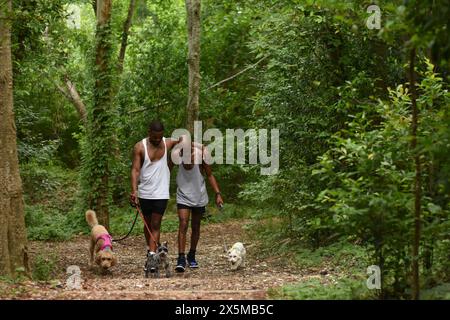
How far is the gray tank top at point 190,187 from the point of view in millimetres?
10812

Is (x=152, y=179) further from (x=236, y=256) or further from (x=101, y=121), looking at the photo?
(x=101, y=121)

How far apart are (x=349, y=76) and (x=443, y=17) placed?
7.02 metres

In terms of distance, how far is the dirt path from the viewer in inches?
286

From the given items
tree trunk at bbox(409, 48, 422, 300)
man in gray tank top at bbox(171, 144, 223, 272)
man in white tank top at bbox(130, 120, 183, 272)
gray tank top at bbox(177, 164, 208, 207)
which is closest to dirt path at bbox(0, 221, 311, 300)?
man in gray tank top at bbox(171, 144, 223, 272)

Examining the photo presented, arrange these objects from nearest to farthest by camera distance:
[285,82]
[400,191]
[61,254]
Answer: [400,191], [285,82], [61,254]

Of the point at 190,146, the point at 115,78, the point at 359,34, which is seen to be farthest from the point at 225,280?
the point at 115,78

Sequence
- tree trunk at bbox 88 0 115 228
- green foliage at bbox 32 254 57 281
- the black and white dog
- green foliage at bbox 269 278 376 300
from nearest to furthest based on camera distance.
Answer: green foliage at bbox 269 278 376 300
the black and white dog
green foliage at bbox 32 254 57 281
tree trunk at bbox 88 0 115 228

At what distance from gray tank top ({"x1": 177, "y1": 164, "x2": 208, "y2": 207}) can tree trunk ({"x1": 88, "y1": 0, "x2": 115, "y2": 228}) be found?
6357mm

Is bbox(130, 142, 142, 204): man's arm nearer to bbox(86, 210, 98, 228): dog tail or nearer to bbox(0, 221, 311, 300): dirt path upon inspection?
bbox(0, 221, 311, 300): dirt path

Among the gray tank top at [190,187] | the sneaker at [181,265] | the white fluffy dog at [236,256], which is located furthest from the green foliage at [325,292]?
the gray tank top at [190,187]

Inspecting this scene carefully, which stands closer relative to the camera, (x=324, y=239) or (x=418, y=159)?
(x=418, y=159)

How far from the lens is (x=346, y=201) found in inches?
244

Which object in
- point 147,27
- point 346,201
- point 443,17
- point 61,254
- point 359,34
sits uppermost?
point 147,27
